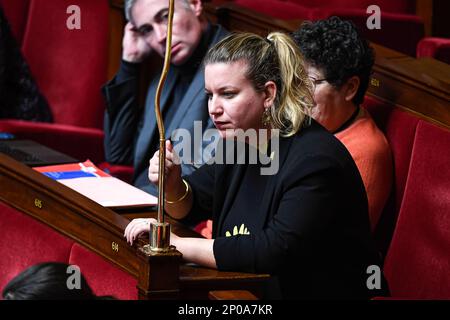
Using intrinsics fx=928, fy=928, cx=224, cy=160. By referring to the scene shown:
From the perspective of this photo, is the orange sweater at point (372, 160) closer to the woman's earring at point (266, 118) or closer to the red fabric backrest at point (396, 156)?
the red fabric backrest at point (396, 156)

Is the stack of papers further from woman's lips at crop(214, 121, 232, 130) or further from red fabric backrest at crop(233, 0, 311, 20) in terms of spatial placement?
red fabric backrest at crop(233, 0, 311, 20)

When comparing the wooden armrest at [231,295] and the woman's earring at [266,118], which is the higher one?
the woman's earring at [266,118]

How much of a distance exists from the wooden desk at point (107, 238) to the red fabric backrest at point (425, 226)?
233 mm

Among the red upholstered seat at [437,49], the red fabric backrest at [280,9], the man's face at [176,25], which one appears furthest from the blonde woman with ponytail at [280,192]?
the red fabric backrest at [280,9]

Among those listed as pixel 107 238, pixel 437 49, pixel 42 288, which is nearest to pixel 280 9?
pixel 437 49

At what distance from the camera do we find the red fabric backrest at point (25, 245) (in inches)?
26.6

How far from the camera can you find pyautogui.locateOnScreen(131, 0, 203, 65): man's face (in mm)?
1105

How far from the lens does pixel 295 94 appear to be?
75cm

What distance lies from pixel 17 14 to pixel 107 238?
837 mm

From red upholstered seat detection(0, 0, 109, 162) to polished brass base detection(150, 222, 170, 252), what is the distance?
0.81 meters

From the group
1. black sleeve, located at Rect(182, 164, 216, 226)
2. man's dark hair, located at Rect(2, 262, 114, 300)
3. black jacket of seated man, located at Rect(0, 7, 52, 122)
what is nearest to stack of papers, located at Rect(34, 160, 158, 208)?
black sleeve, located at Rect(182, 164, 216, 226)

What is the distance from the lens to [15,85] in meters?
1.38

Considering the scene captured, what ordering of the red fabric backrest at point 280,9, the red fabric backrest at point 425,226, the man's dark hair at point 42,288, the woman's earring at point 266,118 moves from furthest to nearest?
the red fabric backrest at point 280,9 < the red fabric backrest at point 425,226 < the woman's earring at point 266,118 < the man's dark hair at point 42,288
